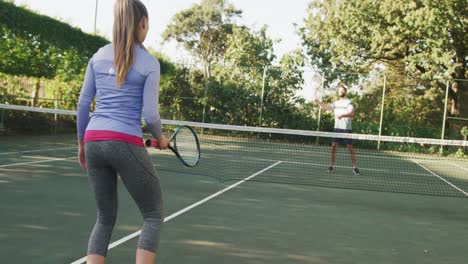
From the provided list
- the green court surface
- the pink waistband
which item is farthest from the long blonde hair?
the green court surface

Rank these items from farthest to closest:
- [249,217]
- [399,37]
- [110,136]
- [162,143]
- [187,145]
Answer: [399,37], [249,217], [187,145], [162,143], [110,136]

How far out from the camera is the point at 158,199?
2.42 m

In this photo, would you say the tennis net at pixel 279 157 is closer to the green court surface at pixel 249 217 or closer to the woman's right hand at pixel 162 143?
the green court surface at pixel 249 217

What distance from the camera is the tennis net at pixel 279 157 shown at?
815 cm

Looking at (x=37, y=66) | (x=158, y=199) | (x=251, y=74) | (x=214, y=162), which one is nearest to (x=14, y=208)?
(x=158, y=199)

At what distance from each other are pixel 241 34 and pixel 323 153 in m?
11.3

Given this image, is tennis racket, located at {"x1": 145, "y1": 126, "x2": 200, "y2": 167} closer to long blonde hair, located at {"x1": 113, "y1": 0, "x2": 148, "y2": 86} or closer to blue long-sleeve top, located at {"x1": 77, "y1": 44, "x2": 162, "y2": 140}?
blue long-sleeve top, located at {"x1": 77, "y1": 44, "x2": 162, "y2": 140}

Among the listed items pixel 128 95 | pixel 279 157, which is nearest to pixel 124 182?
pixel 128 95

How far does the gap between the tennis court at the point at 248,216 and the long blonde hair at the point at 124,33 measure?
5.19 feet

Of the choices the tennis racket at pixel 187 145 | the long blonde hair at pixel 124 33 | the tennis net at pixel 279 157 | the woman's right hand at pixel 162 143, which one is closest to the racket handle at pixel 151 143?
the woman's right hand at pixel 162 143

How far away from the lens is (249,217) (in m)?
5.14

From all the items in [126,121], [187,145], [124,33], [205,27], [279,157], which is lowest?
[279,157]

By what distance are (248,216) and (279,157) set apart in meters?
8.06

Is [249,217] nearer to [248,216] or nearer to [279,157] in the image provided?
[248,216]
